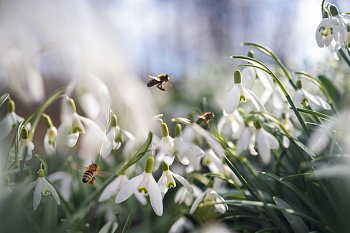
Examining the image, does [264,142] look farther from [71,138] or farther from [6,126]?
[6,126]

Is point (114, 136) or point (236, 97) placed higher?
point (236, 97)

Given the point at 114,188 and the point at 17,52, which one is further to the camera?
the point at 114,188

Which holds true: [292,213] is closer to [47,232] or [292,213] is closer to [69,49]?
[47,232]

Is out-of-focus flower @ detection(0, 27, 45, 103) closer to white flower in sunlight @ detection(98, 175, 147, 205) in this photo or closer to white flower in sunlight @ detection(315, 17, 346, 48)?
white flower in sunlight @ detection(98, 175, 147, 205)

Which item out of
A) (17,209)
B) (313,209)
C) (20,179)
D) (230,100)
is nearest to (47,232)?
(20,179)

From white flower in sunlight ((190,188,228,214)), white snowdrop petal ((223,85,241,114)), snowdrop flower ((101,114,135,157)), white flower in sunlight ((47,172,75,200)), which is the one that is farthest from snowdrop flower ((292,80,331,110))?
white flower in sunlight ((47,172,75,200))

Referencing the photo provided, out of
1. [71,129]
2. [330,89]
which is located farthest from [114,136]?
[330,89]
